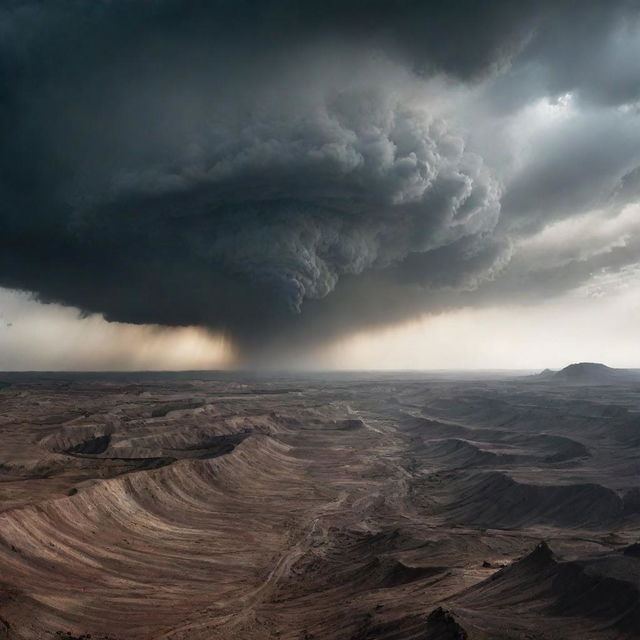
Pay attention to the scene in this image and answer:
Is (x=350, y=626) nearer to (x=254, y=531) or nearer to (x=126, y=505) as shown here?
(x=254, y=531)

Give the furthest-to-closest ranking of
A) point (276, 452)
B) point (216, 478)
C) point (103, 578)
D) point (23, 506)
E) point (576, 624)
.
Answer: point (276, 452)
point (216, 478)
point (23, 506)
point (103, 578)
point (576, 624)

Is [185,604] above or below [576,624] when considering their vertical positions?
below

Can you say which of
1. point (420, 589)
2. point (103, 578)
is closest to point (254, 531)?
point (103, 578)

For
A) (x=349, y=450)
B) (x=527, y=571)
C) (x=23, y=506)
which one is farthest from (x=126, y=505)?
(x=349, y=450)

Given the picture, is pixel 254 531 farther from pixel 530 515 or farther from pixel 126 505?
pixel 530 515

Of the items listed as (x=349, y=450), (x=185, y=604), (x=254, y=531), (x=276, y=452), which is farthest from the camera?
(x=349, y=450)

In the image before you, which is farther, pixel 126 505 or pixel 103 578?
pixel 126 505
